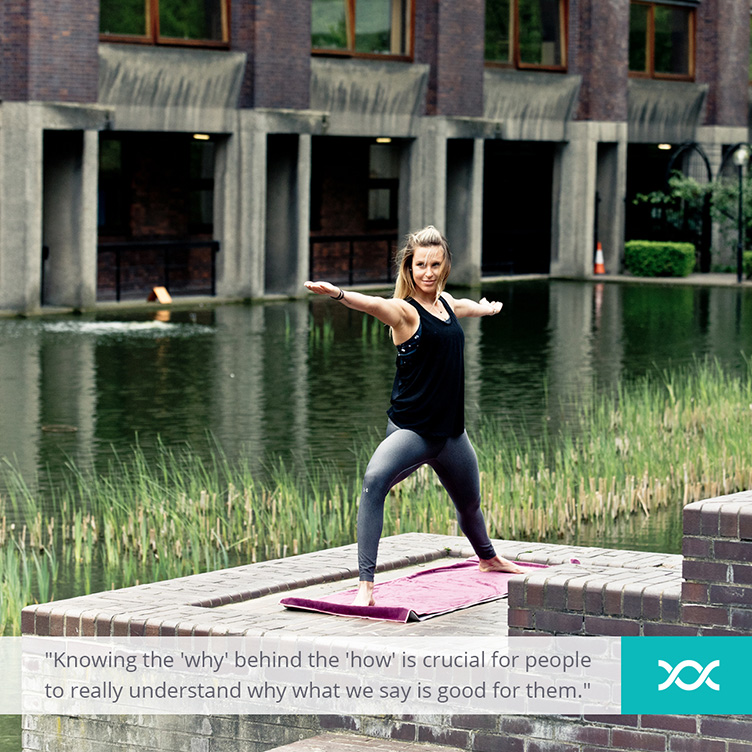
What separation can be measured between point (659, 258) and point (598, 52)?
15.9ft

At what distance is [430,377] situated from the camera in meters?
7.04

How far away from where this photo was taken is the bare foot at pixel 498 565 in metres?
7.63

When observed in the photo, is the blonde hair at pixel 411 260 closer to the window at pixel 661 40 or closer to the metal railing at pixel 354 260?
the metal railing at pixel 354 260

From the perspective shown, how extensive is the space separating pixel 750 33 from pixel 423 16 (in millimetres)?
12487

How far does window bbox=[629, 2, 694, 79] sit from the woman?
1301 inches

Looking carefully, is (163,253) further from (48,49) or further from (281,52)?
(48,49)

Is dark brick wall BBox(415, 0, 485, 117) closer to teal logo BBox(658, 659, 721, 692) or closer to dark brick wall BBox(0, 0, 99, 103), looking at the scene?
dark brick wall BBox(0, 0, 99, 103)

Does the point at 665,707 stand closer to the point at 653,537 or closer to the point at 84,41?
the point at 653,537

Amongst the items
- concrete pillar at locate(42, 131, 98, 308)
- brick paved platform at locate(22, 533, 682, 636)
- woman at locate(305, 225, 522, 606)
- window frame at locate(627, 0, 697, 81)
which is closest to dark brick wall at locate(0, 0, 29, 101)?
concrete pillar at locate(42, 131, 98, 308)

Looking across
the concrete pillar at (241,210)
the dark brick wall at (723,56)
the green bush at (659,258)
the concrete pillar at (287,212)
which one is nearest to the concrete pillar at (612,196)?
the green bush at (659,258)

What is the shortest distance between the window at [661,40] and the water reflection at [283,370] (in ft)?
34.5

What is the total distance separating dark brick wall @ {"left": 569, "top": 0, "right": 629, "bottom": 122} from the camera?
36.5 m
